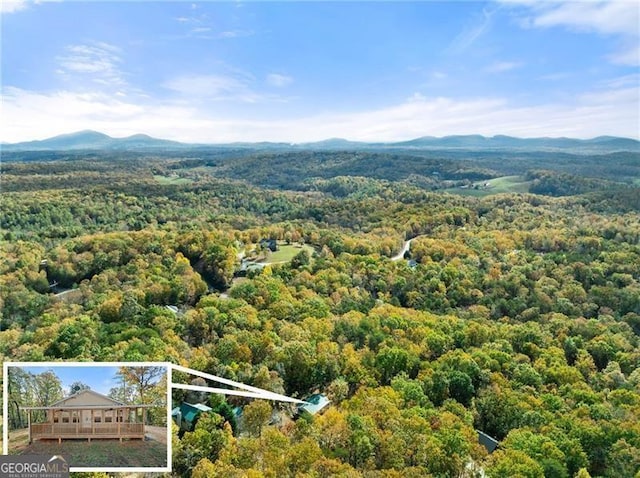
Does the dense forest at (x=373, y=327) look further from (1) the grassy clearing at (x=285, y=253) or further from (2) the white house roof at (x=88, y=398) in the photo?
(2) the white house roof at (x=88, y=398)

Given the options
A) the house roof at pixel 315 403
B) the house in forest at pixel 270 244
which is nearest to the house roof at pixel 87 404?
the house roof at pixel 315 403

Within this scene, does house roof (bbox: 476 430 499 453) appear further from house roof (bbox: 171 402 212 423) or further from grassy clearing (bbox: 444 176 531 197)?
grassy clearing (bbox: 444 176 531 197)

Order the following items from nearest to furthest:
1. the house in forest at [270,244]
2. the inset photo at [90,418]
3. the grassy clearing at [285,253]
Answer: the inset photo at [90,418], the grassy clearing at [285,253], the house in forest at [270,244]

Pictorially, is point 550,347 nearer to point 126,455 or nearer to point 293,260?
point 293,260

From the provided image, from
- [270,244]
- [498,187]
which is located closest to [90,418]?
[270,244]

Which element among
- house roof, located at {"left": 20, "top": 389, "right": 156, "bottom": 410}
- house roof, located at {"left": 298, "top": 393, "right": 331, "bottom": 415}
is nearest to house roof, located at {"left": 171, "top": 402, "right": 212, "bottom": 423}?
house roof, located at {"left": 298, "top": 393, "right": 331, "bottom": 415}

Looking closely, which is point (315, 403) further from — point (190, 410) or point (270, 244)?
point (270, 244)
